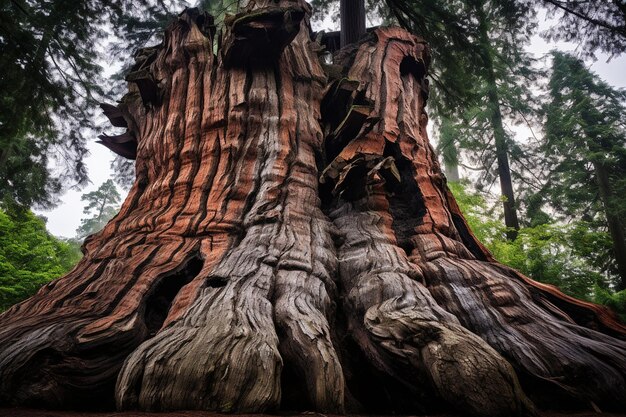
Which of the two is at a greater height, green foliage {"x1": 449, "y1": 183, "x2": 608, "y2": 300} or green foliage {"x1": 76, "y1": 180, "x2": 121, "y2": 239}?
green foliage {"x1": 76, "y1": 180, "x2": 121, "y2": 239}

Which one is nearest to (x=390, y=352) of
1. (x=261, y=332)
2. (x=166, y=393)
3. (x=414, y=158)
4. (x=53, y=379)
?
(x=261, y=332)

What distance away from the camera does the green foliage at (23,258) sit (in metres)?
7.23

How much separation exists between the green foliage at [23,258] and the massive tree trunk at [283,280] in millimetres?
5153

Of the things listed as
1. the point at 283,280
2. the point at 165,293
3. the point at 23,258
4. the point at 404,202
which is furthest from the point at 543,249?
the point at 23,258

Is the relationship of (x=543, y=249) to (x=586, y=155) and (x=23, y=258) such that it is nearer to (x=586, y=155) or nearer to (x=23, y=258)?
(x=586, y=155)

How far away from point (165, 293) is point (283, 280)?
868mm

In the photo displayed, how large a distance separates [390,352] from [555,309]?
1.31 meters

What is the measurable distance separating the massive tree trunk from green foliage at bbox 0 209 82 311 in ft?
16.9

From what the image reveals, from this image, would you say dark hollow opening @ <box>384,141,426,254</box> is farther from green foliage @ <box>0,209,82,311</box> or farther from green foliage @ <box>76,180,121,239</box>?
green foliage @ <box>76,180,121,239</box>

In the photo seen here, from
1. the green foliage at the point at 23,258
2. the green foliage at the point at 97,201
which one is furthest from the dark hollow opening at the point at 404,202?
the green foliage at the point at 97,201

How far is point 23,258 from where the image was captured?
28.5ft

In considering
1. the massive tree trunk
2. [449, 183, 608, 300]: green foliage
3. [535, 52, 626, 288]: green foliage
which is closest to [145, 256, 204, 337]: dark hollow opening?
the massive tree trunk

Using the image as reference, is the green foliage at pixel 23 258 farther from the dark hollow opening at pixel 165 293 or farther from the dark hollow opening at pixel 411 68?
the dark hollow opening at pixel 411 68

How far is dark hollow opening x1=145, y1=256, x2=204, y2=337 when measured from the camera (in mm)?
2260
